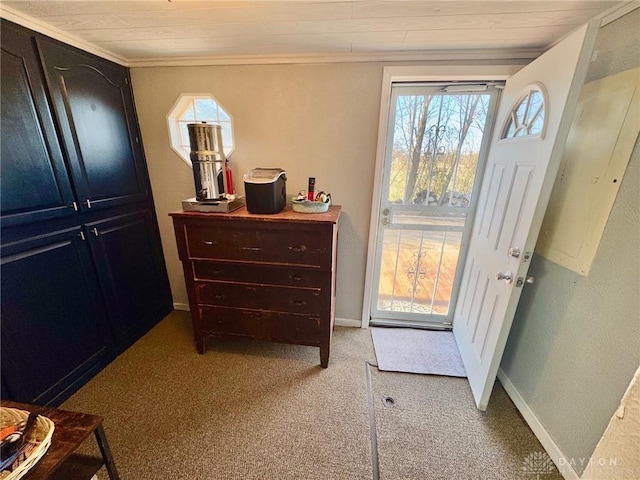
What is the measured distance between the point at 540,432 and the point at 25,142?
9.96ft

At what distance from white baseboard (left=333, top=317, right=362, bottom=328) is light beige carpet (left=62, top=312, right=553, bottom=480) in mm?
328

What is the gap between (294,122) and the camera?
1758 mm

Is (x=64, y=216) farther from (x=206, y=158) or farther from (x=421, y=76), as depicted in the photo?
(x=421, y=76)

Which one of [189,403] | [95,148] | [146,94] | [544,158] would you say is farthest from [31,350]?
[544,158]

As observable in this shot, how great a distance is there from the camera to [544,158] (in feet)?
3.53

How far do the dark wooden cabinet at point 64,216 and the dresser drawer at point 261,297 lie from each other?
2.24ft

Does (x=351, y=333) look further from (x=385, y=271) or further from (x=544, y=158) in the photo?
(x=544, y=158)

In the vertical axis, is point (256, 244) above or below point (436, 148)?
below

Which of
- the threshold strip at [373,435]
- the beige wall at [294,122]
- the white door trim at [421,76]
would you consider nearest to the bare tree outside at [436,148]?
the white door trim at [421,76]

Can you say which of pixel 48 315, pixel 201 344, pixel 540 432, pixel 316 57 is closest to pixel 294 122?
pixel 316 57

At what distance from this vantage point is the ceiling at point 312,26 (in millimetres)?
1076

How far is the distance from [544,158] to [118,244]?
2568 mm

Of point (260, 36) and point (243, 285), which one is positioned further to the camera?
point (243, 285)

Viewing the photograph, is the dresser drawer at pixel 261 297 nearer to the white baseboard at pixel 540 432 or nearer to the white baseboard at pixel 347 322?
the white baseboard at pixel 347 322
